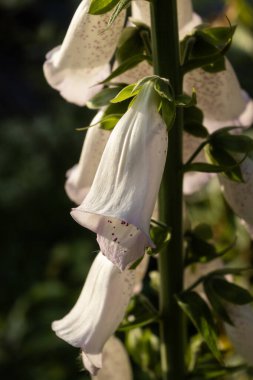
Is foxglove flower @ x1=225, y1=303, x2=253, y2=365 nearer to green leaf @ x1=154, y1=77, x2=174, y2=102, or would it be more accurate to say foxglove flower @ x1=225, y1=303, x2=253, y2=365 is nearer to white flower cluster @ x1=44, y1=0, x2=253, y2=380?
white flower cluster @ x1=44, y1=0, x2=253, y2=380

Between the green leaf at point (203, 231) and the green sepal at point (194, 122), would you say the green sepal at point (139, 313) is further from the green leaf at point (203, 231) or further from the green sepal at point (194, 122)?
the green sepal at point (194, 122)

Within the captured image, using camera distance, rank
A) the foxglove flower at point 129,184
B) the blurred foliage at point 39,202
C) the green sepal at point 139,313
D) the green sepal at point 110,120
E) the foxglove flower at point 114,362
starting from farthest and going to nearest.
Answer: the blurred foliage at point 39,202
the foxglove flower at point 114,362
the green sepal at point 139,313
the green sepal at point 110,120
the foxglove flower at point 129,184

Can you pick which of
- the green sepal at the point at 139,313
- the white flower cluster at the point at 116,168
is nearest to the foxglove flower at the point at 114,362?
the white flower cluster at the point at 116,168

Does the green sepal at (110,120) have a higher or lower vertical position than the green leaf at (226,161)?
higher

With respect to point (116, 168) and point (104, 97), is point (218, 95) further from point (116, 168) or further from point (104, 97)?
point (116, 168)

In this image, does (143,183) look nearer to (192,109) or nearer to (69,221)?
(192,109)

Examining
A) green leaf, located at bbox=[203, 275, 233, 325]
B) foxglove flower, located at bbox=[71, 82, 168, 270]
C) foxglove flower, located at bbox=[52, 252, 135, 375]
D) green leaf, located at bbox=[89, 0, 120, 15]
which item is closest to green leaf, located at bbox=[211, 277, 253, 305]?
green leaf, located at bbox=[203, 275, 233, 325]
